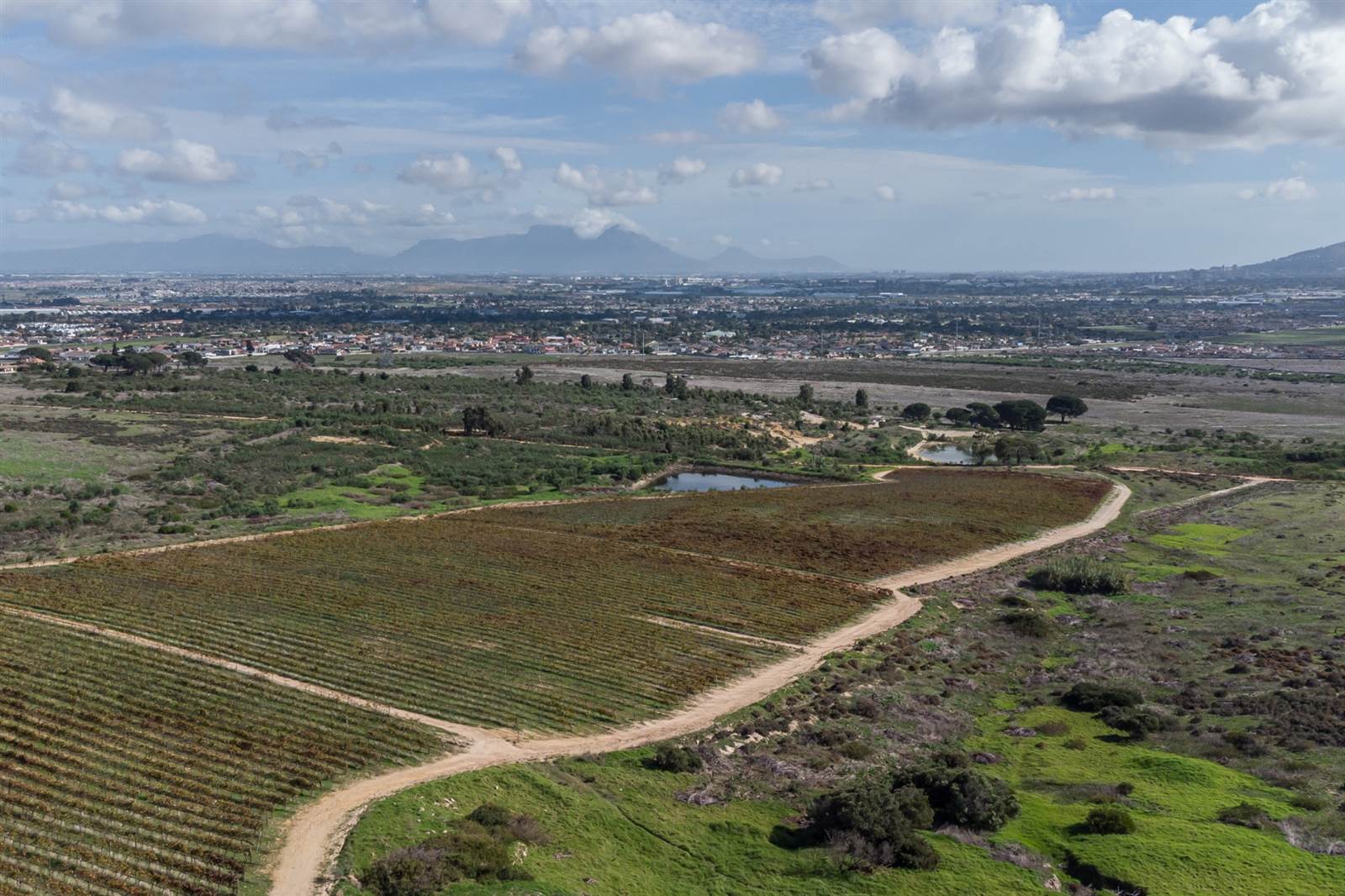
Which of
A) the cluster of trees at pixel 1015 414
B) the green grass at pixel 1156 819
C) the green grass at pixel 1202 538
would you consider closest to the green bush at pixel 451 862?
the green grass at pixel 1156 819

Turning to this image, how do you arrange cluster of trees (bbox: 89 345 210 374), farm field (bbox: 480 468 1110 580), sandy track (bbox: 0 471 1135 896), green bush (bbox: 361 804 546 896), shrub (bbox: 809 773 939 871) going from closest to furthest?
green bush (bbox: 361 804 546 896), sandy track (bbox: 0 471 1135 896), shrub (bbox: 809 773 939 871), farm field (bbox: 480 468 1110 580), cluster of trees (bbox: 89 345 210 374)

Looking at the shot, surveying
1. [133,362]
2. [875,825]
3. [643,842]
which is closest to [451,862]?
[643,842]

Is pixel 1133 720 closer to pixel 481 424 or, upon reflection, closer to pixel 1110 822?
pixel 1110 822

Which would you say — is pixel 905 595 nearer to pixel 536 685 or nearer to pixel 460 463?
pixel 536 685

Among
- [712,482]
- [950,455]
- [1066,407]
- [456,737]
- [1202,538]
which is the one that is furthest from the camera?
[1066,407]

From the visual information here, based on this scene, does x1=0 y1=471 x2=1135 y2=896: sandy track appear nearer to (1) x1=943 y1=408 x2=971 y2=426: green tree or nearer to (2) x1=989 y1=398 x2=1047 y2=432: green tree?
(2) x1=989 y1=398 x2=1047 y2=432: green tree

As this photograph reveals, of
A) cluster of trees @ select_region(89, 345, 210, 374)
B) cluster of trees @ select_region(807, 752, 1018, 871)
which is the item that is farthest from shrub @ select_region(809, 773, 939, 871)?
cluster of trees @ select_region(89, 345, 210, 374)
